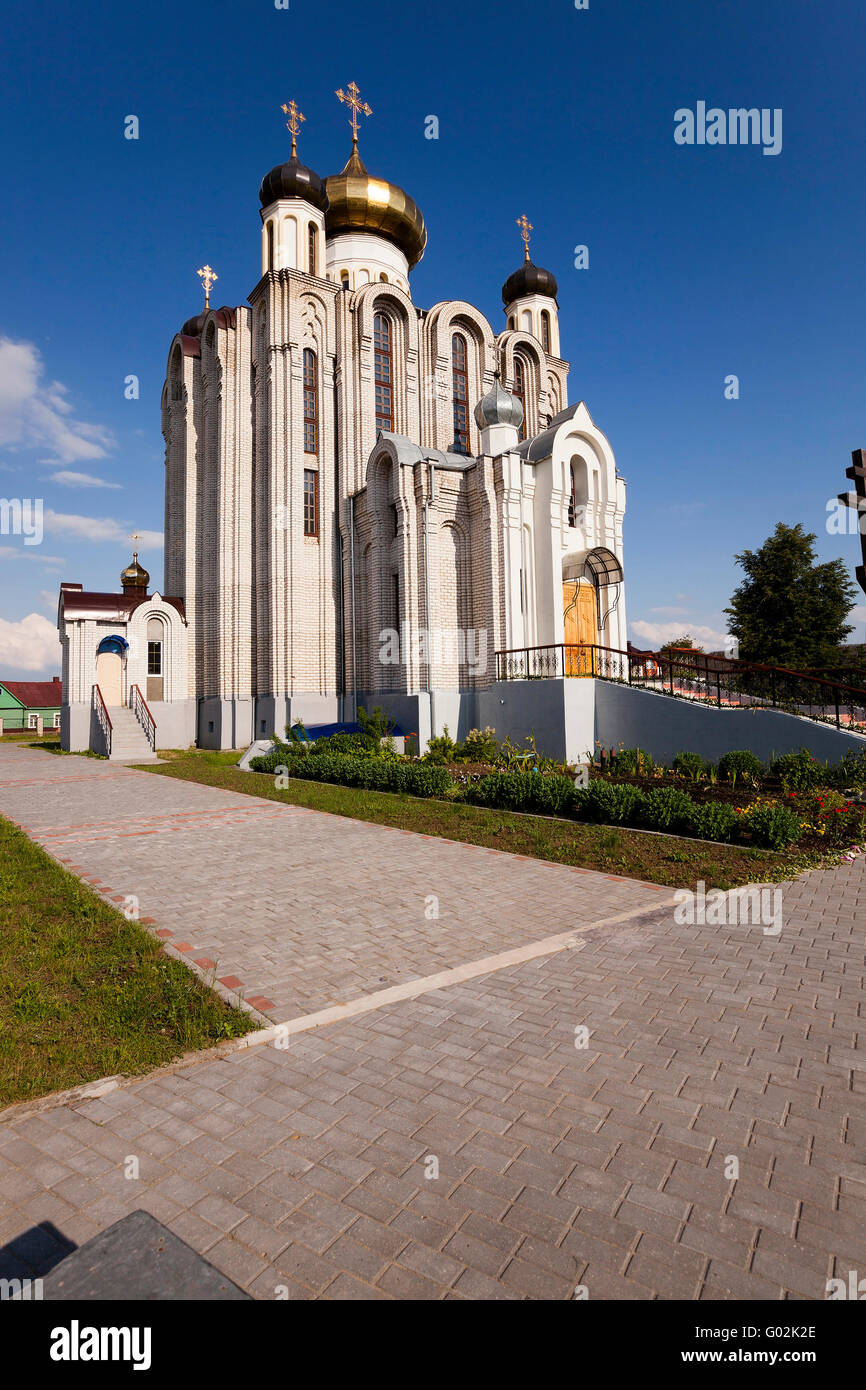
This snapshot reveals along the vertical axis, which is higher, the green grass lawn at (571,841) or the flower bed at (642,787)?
the flower bed at (642,787)

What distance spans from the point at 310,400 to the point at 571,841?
19.9 meters

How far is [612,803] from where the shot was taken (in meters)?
9.30

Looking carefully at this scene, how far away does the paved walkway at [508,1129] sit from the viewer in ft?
7.58

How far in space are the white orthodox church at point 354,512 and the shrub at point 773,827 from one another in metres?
7.89

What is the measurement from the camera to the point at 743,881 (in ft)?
22.0

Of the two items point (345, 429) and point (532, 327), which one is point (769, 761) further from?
point (532, 327)

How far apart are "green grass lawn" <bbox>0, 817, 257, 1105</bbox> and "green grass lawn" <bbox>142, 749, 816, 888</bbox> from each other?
14.9 feet

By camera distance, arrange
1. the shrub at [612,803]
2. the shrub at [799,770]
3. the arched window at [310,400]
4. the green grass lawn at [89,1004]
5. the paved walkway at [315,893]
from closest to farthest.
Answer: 1. the green grass lawn at [89,1004]
2. the paved walkway at [315,893]
3. the shrub at [612,803]
4. the shrub at [799,770]
5. the arched window at [310,400]

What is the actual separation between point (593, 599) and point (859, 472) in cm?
716

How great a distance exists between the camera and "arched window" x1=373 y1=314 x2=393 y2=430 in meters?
24.0

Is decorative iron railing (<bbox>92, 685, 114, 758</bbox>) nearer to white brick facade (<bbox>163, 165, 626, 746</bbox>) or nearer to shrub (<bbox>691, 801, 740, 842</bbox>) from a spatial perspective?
white brick facade (<bbox>163, 165, 626, 746</bbox>)

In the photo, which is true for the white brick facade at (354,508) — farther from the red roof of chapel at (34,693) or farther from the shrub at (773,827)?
the red roof of chapel at (34,693)

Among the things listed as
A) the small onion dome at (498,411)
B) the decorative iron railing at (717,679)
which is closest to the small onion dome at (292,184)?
the small onion dome at (498,411)
